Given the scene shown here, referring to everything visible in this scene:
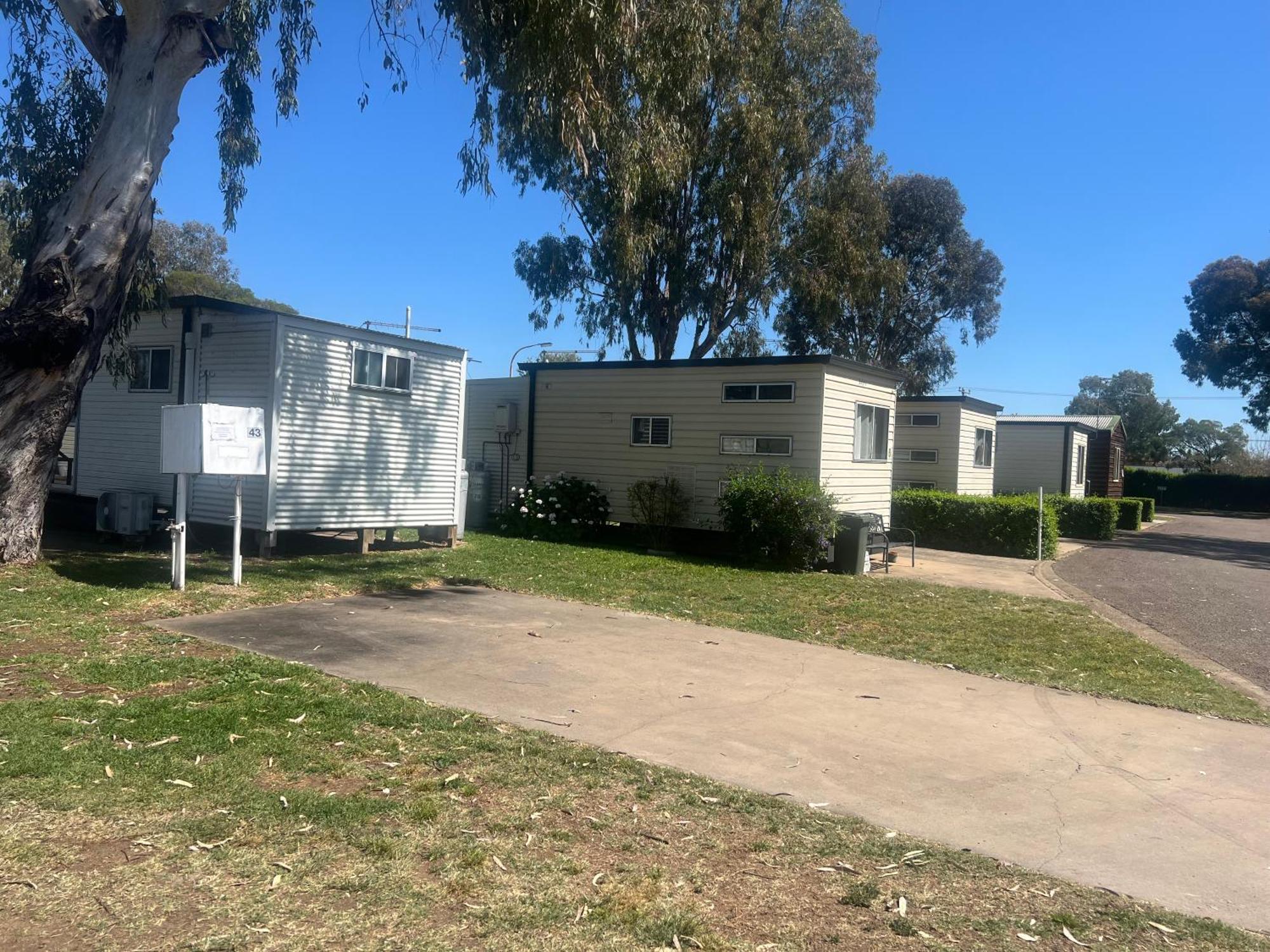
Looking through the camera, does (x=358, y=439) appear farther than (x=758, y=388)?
No

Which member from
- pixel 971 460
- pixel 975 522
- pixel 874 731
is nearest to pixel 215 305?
pixel 874 731

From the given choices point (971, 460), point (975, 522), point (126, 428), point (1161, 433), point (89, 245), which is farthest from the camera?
point (1161, 433)

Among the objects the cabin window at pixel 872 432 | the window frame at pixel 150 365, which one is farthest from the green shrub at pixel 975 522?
the window frame at pixel 150 365

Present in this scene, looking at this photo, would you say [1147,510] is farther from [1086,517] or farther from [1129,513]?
[1086,517]

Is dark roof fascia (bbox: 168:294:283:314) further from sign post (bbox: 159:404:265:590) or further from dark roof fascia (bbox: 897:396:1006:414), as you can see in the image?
dark roof fascia (bbox: 897:396:1006:414)

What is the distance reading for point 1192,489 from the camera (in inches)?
1949

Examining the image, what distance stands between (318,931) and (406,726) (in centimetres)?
232

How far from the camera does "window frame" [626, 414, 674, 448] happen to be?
1730 centimetres

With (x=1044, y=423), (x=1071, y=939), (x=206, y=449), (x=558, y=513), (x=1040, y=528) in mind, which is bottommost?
(x=1071, y=939)

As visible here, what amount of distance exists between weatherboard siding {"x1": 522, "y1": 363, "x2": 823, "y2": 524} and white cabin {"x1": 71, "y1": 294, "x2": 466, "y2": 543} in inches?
156

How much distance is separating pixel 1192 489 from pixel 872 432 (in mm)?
39985

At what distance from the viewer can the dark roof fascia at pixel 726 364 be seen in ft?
51.5

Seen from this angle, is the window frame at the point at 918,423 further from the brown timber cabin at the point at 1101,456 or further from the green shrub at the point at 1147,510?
the green shrub at the point at 1147,510

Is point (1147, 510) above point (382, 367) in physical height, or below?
below
